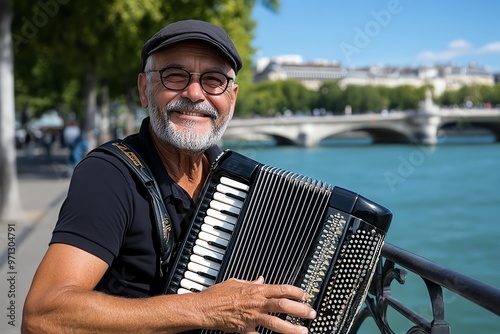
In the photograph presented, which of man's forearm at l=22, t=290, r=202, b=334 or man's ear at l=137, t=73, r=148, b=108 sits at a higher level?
man's ear at l=137, t=73, r=148, b=108

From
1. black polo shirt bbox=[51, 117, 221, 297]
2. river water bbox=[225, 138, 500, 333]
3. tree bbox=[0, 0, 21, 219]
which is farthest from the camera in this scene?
river water bbox=[225, 138, 500, 333]

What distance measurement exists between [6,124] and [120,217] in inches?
268

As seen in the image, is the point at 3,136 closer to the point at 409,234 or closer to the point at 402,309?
the point at 402,309

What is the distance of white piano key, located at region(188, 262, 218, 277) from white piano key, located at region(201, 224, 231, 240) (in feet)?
0.32

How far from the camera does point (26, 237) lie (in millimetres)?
6840

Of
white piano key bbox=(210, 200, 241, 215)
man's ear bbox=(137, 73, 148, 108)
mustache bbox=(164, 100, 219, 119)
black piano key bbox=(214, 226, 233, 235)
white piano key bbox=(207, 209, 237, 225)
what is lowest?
black piano key bbox=(214, 226, 233, 235)

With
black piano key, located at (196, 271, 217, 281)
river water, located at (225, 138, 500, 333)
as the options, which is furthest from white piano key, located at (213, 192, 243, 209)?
river water, located at (225, 138, 500, 333)

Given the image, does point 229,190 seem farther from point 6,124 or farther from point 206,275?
point 6,124

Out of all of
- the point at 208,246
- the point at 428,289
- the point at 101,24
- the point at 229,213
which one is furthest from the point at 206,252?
the point at 101,24

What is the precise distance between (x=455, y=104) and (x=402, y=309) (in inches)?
3589

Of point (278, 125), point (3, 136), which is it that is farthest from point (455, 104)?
point (3, 136)

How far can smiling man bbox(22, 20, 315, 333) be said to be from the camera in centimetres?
138

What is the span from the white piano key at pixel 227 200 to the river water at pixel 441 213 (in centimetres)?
490

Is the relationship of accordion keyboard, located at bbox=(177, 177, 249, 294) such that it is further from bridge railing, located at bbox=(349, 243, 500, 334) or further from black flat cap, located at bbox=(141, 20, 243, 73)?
bridge railing, located at bbox=(349, 243, 500, 334)
